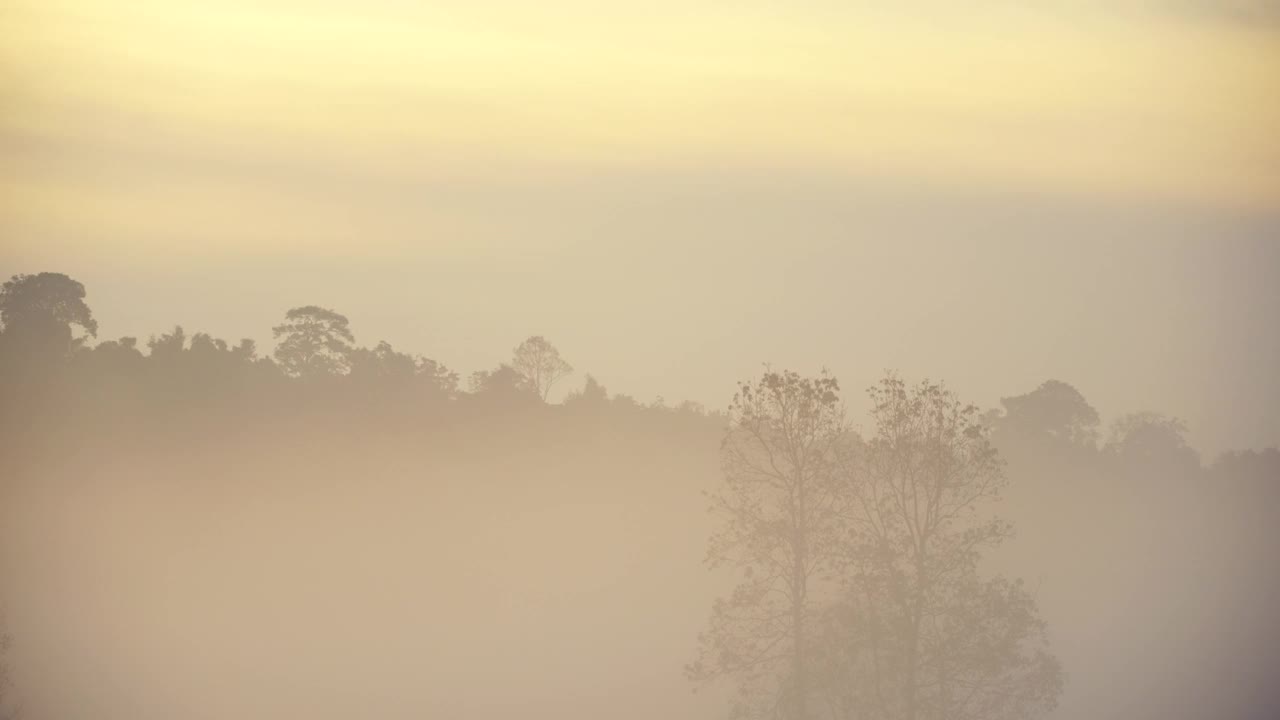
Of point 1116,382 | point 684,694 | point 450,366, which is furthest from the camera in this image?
point 1116,382

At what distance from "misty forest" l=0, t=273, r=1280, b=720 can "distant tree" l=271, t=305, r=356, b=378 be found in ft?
1.08

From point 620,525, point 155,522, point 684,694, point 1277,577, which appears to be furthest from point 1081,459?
point 155,522

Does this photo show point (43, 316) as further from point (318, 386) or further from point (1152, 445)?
point (1152, 445)

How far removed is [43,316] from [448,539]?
4052 cm

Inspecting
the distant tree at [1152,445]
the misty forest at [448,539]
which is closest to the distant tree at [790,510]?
the misty forest at [448,539]

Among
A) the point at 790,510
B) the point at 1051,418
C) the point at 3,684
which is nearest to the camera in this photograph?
the point at 790,510

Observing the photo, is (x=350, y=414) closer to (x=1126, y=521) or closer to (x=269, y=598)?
(x=269, y=598)

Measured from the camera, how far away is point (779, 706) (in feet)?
147

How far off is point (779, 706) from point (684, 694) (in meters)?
38.0

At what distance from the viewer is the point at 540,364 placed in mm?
148875

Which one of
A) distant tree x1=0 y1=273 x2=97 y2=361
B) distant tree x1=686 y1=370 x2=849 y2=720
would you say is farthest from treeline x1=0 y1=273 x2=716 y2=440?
distant tree x1=686 y1=370 x2=849 y2=720

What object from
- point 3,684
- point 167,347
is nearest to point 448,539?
point 167,347

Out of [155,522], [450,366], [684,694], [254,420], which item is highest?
[450,366]

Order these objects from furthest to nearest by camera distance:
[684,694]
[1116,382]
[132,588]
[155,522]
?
[1116,382]
[155,522]
[132,588]
[684,694]
